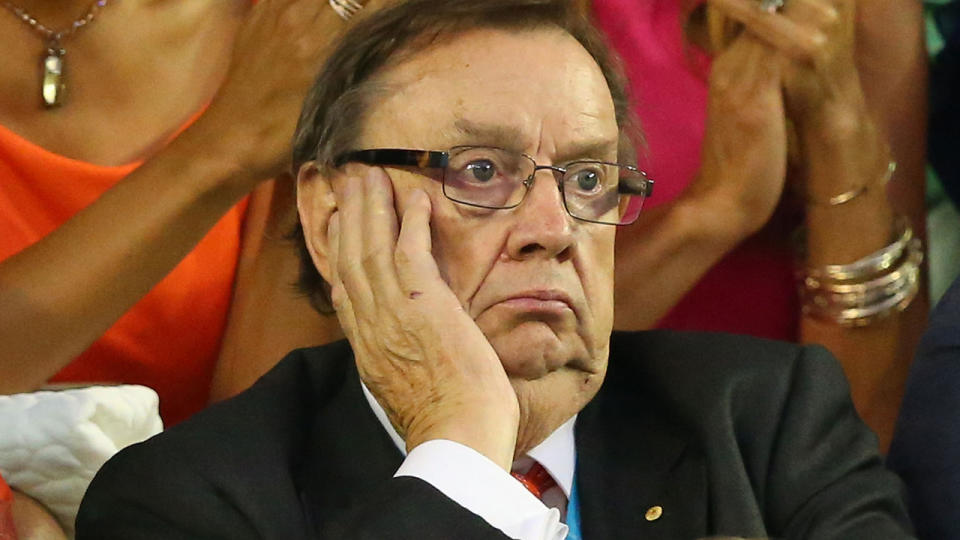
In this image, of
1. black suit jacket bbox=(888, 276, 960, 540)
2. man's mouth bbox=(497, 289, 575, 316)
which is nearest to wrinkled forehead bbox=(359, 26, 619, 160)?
man's mouth bbox=(497, 289, 575, 316)

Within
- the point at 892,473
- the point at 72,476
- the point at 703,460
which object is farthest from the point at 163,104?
the point at 892,473

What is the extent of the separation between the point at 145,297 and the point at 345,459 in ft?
1.61

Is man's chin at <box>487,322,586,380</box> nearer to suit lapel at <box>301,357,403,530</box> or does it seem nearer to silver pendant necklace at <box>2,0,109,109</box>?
suit lapel at <box>301,357,403,530</box>

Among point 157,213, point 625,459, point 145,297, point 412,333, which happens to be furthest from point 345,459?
point 145,297

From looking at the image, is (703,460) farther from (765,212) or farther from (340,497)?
(765,212)

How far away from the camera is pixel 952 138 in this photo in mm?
1962

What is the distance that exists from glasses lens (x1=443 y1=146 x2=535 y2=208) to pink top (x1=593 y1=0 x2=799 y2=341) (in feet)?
1.95

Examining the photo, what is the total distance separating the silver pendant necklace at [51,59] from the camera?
1695mm

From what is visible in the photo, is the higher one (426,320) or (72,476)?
(426,320)

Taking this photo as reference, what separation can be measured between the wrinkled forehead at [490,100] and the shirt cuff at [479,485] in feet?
0.91

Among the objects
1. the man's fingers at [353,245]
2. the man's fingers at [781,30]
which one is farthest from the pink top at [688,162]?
the man's fingers at [353,245]

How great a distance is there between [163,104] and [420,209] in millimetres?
621

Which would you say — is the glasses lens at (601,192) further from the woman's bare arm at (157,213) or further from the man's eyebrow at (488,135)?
the woman's bare arm at (157,213)

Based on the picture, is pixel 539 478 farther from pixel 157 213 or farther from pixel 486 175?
pixel 157 213
